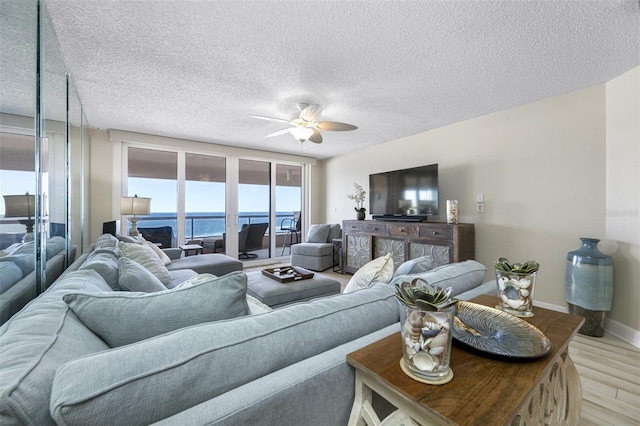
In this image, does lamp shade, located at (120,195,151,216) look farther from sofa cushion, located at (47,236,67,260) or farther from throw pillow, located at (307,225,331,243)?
throw pillow, located at (307,225,331,243)

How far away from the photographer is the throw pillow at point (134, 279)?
1.31 meters

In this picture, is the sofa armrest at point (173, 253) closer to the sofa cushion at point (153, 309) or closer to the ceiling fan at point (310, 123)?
the ceiling fan at point (310, 123)

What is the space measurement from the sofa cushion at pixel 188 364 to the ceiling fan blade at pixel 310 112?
2279 mm

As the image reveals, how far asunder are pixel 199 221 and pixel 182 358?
4.75 m

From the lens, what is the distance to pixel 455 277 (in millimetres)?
1372

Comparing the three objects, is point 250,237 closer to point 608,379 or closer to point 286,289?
point 286,289

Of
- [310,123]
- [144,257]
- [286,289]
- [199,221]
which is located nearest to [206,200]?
[199,221]

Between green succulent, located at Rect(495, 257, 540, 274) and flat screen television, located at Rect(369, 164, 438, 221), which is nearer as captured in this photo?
green succulent, located at Rect(495, 257, 540, 274)

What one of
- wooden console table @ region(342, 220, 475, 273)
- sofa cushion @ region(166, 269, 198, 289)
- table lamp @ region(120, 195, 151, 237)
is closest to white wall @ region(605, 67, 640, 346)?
wooden console table @ region(342, 220, 475, 273)

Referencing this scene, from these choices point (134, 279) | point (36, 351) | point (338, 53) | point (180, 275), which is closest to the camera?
point (36, 351)

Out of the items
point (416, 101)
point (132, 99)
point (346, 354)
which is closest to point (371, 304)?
point (346, 354)

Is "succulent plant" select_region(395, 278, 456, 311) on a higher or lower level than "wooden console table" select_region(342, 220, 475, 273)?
higher

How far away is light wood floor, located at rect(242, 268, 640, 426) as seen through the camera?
1.46m

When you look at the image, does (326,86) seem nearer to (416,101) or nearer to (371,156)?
(416,101)
